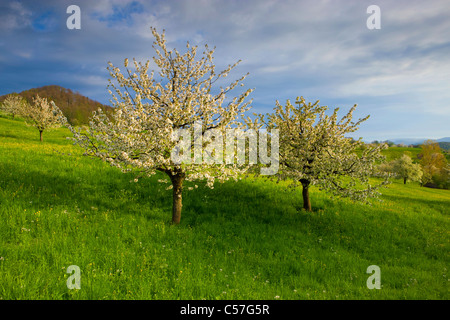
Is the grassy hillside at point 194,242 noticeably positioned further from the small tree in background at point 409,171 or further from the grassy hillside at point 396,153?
the grassy hillside at point 396,153

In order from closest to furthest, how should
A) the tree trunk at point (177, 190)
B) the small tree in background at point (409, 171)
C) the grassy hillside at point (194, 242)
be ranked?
the grassy hillside at point (194, 242) → the tree trunk at point (177, 190) → the small tree in background at point (409, 171)

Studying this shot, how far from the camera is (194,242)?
1118 centimetres

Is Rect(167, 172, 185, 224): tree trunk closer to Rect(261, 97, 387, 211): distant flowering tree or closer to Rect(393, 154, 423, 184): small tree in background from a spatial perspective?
Rect(261, 97, 387, 211): distant flowering tree

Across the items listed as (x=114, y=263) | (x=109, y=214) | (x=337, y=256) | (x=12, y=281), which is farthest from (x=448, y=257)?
(x=12, y=281)

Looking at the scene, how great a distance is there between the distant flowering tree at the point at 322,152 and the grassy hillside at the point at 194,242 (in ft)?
9.85

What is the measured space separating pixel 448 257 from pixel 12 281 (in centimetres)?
2024

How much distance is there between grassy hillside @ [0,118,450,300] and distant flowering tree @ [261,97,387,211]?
3.00 metres

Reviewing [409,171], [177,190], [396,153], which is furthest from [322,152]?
[396,153]

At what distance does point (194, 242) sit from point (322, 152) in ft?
32.2

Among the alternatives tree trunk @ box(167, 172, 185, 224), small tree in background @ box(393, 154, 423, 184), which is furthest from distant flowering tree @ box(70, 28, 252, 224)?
small tree in background @ box(393, 154, 423, 184)

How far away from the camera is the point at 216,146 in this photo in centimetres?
1183

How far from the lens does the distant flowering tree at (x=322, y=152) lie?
1441cm

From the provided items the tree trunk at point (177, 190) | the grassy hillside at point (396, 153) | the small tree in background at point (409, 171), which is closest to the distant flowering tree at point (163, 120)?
the tree trunk at point (177, 190)

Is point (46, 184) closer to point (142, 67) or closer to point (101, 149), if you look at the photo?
point (101, 149)
